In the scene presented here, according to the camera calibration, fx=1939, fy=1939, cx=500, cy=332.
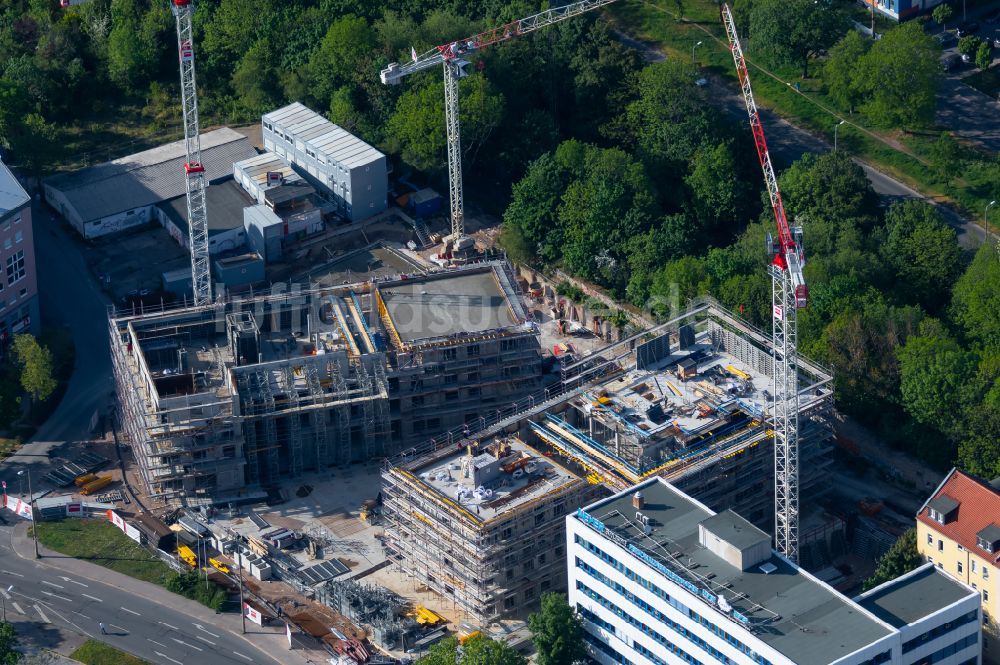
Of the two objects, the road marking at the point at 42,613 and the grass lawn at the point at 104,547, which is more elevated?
the grass lawn at the point at 104,547

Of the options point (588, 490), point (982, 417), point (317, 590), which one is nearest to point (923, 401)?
point (982, 417)

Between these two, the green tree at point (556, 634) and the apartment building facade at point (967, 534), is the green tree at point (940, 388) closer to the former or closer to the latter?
the apartment building facade at point (967, 534)

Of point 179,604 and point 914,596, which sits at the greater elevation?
point 914,596

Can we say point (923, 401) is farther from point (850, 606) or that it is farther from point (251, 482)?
point (251, 482)

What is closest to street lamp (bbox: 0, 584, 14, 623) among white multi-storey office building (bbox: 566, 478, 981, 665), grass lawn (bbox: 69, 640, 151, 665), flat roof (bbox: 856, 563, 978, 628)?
grass lawn (bbox: 69, 640, 151, 665)

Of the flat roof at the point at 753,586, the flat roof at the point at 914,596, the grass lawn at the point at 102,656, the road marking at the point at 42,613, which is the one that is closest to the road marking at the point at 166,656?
the grass lawn at the point at 102,656

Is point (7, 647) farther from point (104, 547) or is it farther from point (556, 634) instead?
point (556, 634)

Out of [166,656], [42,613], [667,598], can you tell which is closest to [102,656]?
[166,656]
